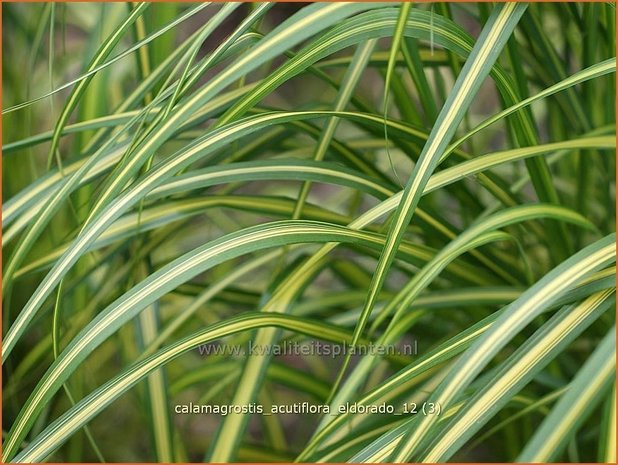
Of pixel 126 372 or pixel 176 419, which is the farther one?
pixel 176 419

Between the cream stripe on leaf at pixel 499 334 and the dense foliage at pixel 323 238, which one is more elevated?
the dense foliage at pixel 323 238

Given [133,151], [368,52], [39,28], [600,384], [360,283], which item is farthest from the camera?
[360,283]

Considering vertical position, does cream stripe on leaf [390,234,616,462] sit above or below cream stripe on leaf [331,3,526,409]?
below

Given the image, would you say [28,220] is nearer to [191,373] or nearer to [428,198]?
[191,373]

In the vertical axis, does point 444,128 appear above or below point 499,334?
above

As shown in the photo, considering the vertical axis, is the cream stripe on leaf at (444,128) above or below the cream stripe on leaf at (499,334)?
above

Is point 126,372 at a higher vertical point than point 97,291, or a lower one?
lower

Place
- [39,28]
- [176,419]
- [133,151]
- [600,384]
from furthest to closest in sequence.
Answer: [176,419], [39,28], [133,151], [600,384]

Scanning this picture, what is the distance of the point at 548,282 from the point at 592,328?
34 centimetres

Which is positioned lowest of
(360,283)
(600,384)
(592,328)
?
(600,384)

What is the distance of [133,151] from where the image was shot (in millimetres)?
435

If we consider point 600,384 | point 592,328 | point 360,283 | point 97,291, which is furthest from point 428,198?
point 600,384

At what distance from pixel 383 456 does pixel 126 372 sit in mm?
160

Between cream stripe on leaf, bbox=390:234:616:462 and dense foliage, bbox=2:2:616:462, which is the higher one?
dense foliage, bbox=2:2:616:462
